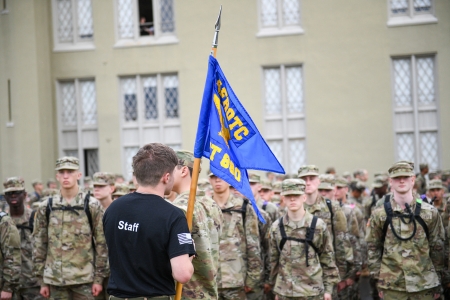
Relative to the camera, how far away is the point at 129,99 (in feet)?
87.1

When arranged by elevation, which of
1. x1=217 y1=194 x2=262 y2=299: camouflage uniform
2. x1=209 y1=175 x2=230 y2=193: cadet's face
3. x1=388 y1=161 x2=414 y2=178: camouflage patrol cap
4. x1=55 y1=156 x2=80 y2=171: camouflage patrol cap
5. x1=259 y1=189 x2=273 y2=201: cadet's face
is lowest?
x1=217 y1=194 x2=262 y2=299: camouflage uniform

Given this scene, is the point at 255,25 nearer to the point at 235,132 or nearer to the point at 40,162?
the point at 40,162

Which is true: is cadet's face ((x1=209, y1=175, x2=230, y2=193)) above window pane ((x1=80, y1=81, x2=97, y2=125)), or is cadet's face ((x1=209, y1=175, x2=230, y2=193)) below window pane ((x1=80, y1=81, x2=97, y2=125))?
below

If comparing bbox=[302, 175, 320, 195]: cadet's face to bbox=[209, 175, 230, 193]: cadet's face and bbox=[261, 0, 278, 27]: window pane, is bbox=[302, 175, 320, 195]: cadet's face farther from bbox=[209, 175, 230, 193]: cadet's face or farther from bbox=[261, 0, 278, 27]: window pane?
bbox=[261, 0, 278, 27]: window pane

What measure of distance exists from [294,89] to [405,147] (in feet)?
15.4

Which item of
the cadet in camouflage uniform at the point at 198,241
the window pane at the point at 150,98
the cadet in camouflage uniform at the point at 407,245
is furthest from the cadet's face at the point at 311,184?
the window pane at the point at 150,98

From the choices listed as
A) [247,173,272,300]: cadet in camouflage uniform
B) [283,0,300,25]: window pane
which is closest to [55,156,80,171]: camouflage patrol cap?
[247,173,272,300]: cadet in camouflage uniform

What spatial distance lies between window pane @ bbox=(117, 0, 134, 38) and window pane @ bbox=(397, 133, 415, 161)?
11.1 metres

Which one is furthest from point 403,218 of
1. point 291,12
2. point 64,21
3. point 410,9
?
point 64,21

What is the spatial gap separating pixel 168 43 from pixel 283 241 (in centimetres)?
1835

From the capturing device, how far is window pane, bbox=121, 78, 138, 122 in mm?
26516

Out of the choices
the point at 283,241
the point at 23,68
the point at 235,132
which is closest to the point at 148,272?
→ the point at 235,132

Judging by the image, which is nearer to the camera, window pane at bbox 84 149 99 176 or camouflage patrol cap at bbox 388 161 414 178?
camouflage patrol cap at bbox 388 161 414 178

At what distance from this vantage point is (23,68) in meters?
25.7
